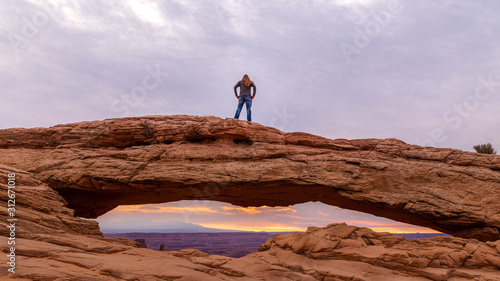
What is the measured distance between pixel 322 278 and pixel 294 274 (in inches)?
44.0

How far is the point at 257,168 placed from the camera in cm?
1686

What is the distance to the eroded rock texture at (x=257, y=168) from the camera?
1620 centimetres

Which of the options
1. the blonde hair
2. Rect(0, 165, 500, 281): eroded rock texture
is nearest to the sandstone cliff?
Rect(0, 165, 500, 281): eroded rock texture

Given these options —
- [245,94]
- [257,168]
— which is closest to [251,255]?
[257,168]

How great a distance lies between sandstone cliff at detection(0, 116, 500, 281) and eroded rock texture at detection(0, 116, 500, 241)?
61 mm

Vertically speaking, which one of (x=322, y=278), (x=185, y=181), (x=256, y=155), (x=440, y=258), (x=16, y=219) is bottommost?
(x=322, y=278)

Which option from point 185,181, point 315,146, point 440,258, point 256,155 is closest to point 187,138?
point 185,181

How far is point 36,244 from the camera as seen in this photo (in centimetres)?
982

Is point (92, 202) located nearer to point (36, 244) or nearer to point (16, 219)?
point (16, 219)

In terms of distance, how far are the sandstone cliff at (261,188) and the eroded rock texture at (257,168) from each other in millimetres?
61

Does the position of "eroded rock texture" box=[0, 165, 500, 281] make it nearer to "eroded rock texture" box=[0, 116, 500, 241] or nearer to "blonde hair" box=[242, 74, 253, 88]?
"eroded rock texture" box=[0, 116, 500, 241]

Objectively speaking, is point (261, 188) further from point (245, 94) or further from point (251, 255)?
point (245, 94)

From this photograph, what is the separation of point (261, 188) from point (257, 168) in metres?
1.37

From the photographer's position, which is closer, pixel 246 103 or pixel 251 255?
pixel 251 255
